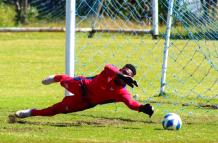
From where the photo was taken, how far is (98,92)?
37.2ft

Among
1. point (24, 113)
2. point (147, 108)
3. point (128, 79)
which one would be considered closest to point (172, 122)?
point (147, 108)

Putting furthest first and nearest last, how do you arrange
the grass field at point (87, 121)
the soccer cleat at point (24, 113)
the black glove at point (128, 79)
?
the soccer cleat at point (24, 113), the black glove at point (128, 79), the grass field at point (87, 121)

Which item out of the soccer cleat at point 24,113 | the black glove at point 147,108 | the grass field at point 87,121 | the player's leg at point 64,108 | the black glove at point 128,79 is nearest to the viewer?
the grass field at point 87,121

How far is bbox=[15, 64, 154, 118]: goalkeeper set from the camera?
11.2 m

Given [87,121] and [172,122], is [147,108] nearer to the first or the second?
[172,122]

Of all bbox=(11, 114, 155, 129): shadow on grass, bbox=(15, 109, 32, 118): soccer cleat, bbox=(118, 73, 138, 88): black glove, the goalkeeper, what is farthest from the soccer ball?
bbox=(15, 109, 32, 118): soccer cleat

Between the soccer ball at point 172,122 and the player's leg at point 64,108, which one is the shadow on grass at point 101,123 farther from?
the soccer ball at point 172,122

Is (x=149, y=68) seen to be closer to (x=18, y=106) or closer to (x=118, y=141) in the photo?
(x=18, y=106)

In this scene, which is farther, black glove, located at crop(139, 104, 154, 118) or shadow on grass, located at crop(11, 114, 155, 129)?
shadow on grass, located at crop(11, 114, 155, 129)

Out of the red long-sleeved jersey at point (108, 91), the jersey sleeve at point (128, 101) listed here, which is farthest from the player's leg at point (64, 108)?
the jersey sleeve at point (128, 101)

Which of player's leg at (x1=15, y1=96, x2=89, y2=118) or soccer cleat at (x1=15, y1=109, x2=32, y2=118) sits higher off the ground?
player's leg at (x1=15, y1=96, x2=89, y2=118)

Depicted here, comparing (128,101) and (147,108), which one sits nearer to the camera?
(147,108)

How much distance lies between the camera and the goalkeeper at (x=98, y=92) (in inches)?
440

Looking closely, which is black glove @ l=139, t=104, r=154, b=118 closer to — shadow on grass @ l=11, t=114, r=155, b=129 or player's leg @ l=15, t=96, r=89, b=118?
shadow on grass @ l=11, t=114, r=155, b=129
